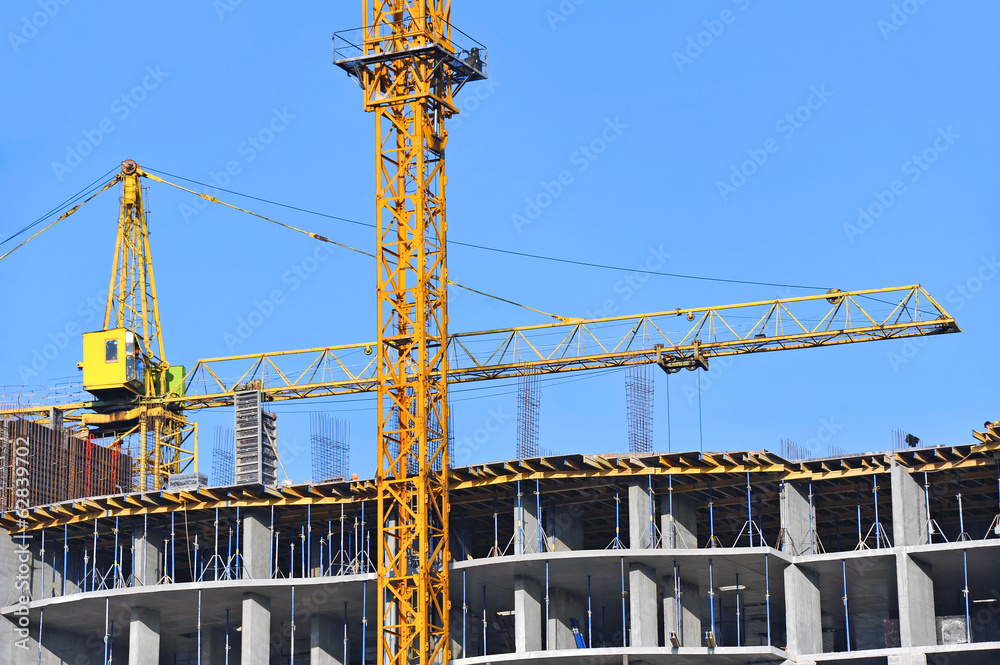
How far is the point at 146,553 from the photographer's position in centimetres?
7700

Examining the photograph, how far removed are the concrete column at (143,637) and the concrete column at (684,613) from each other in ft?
73.0

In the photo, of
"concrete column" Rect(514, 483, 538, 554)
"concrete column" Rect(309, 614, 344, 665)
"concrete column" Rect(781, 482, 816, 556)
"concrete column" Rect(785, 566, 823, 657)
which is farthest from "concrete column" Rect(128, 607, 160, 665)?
"concrete column" Rect(781, 482, 816, 556)

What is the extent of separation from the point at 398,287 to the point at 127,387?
109 feet

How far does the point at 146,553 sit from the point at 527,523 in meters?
17.6

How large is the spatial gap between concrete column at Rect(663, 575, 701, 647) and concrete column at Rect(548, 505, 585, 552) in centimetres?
419

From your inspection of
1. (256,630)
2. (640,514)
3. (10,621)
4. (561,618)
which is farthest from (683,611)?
(10,621)

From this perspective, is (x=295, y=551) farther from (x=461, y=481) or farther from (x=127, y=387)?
(x=127, y=387)

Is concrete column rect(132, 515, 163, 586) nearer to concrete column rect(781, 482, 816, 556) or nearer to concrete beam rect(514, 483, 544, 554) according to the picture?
concrete beam rect(514, 483, 544, 554)

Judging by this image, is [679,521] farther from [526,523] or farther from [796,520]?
[526,523]

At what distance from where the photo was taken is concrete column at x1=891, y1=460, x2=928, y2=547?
70312 millimetres

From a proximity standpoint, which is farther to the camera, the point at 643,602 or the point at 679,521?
the point at 679,521

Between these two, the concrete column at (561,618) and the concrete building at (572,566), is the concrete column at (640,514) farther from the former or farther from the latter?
the concrete column at (561,618)

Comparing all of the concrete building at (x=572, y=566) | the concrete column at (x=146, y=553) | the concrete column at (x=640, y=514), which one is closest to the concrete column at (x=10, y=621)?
the concrete building at (x=572, y=566)

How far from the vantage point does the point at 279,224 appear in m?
104
